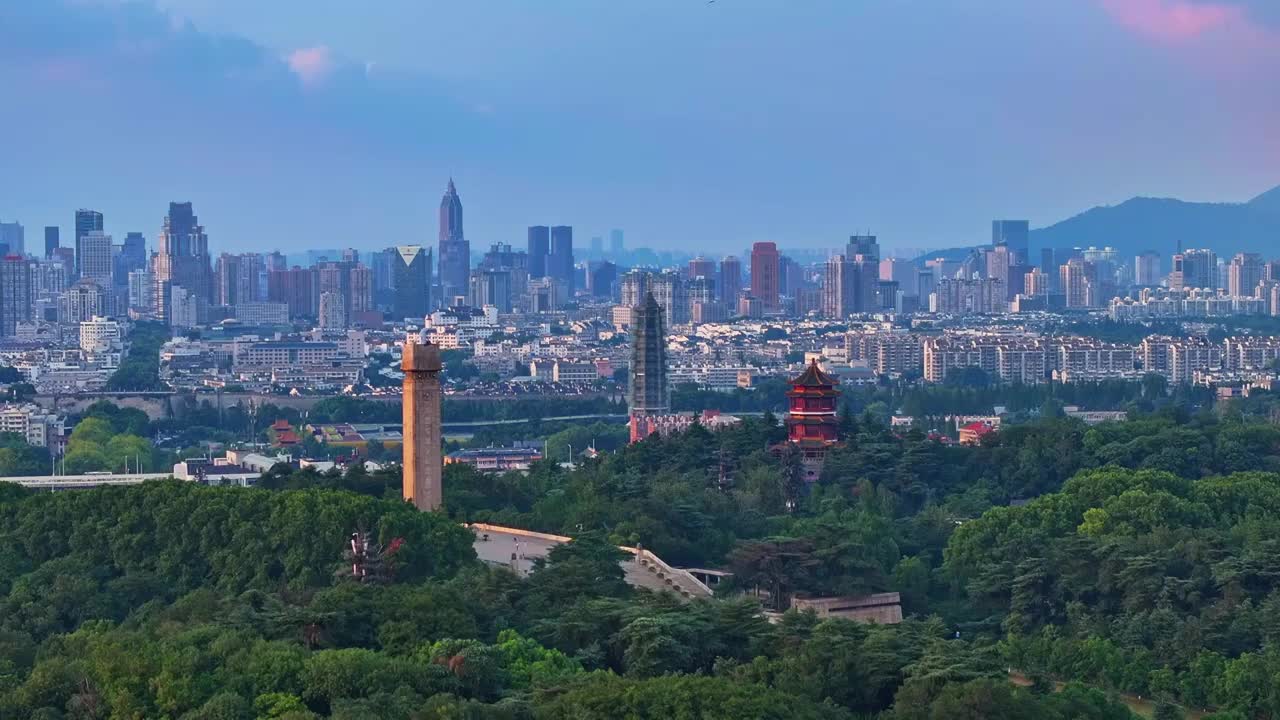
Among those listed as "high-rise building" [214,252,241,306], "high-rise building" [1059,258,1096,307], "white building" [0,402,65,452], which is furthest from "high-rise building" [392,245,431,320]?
"white building" [0,402,65,452]

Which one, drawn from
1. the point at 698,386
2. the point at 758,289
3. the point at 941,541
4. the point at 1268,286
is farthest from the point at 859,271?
the point at 941,541

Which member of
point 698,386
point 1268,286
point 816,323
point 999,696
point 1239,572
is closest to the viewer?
point 999,696

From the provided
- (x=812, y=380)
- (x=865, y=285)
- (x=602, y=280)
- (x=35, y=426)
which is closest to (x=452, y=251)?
(x=602, y=280)

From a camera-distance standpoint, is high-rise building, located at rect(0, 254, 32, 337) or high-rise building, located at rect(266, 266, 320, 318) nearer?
high-rise building, located at rect(0, 254, 32, 337)

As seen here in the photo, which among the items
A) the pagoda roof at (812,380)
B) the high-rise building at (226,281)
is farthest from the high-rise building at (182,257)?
the pagoda roof at (812,380)

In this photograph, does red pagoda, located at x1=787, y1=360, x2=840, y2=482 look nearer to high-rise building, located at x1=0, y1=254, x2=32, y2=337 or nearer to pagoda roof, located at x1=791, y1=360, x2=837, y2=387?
pagoda roof, located at x1=791, y1=360, x2=837, y2=387

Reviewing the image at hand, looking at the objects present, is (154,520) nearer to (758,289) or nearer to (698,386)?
(698,386)
